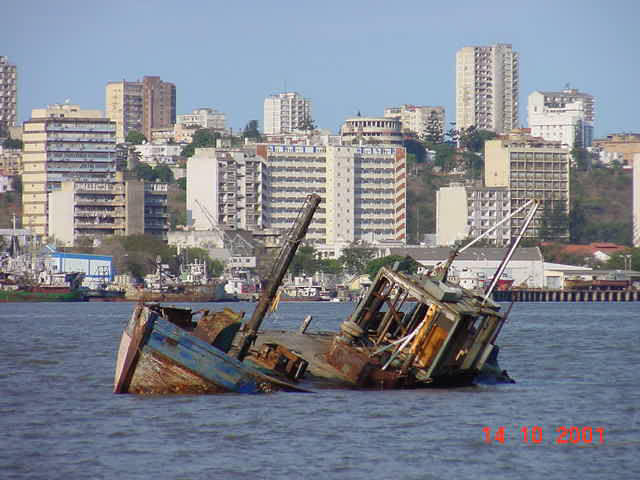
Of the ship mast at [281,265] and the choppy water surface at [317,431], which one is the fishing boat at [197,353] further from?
the choppy water surface at [317,431]

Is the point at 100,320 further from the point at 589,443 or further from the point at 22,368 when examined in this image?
the point at 589,443

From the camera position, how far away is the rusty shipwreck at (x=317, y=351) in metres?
46.6

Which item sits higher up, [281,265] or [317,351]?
[281,265]

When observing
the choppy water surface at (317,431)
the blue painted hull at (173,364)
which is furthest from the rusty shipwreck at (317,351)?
the choppy water surface at (317,431)

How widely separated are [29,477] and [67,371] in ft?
92.8

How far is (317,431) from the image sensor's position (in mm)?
42531

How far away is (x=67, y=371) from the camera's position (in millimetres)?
63719

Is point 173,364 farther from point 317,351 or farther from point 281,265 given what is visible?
point 317,351
